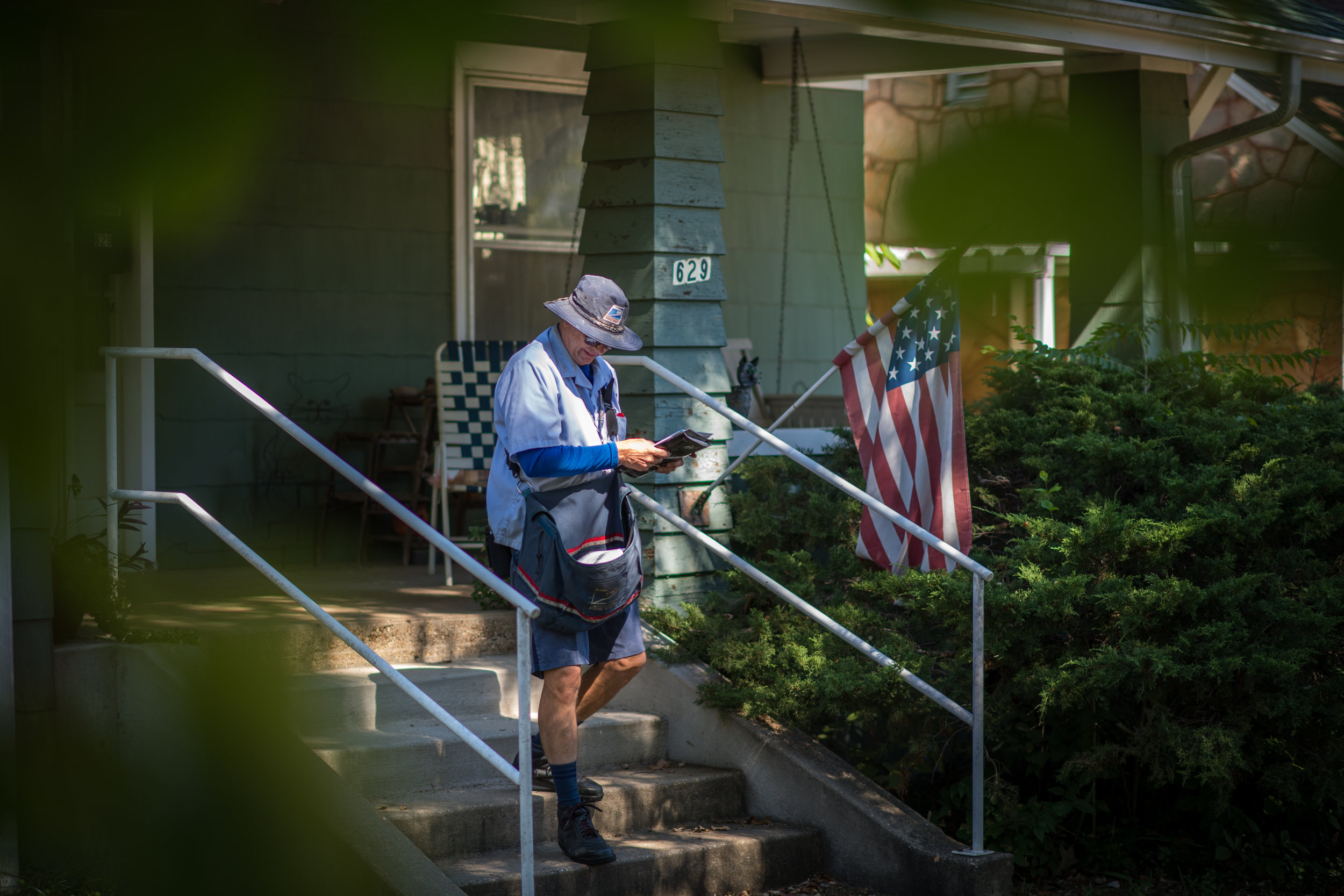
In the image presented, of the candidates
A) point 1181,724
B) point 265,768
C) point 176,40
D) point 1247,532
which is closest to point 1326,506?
point 1247,532

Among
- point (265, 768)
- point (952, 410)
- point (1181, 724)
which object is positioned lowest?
point (1181, 724)

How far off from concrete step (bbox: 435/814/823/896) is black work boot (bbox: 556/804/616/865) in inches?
1.3

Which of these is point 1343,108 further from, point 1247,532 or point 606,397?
point 1247,532

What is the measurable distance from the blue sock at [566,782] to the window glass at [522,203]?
3.83 meters

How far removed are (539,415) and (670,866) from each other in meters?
1.43

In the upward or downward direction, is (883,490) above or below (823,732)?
above

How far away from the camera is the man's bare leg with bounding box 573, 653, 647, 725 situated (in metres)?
3.77

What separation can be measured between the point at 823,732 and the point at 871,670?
0.58m

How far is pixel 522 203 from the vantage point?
7.16 meters

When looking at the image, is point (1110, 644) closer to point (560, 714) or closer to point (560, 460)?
point (560, 714)

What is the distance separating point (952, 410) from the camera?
4.23m

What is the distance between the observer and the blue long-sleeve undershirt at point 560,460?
3365mm

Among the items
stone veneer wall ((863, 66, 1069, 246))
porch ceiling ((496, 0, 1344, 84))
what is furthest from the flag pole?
stone veneer wall ((863, 66, 1069, 246))

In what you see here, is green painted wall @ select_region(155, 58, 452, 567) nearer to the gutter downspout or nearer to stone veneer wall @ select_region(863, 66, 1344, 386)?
the gutter downspout
